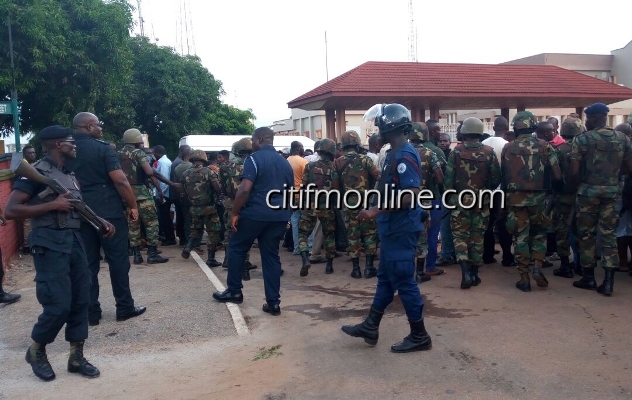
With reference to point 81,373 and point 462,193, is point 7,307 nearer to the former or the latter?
point 81,373

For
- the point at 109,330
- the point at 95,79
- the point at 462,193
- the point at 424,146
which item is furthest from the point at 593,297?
the point at 95,79

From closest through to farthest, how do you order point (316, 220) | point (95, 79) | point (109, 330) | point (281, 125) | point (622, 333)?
1. point (622, 333)
2. point (109, 330)
3. point (316, 220)
4. point (95, 79)
5. point (281, 125)

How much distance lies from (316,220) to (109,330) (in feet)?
11.1

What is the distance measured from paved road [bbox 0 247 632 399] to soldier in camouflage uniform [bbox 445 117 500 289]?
1.31 feet

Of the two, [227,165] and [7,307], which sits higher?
[227,165]

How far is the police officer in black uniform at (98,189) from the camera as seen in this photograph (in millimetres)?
5168

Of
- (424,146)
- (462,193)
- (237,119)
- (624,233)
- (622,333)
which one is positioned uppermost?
(237,119)

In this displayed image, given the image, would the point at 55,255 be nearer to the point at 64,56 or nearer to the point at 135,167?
the point at 135,167

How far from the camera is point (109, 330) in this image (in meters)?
5.27

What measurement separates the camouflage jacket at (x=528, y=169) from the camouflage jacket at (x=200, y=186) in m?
4.31

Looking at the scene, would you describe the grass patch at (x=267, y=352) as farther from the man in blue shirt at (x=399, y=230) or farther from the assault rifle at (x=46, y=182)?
the assault rifle at (x=46, y=182)

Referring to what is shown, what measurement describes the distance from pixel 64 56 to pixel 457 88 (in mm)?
10187

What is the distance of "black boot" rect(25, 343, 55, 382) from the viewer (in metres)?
4.21

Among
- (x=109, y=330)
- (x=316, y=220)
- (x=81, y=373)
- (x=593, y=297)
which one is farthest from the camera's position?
(x=316, y=220)
